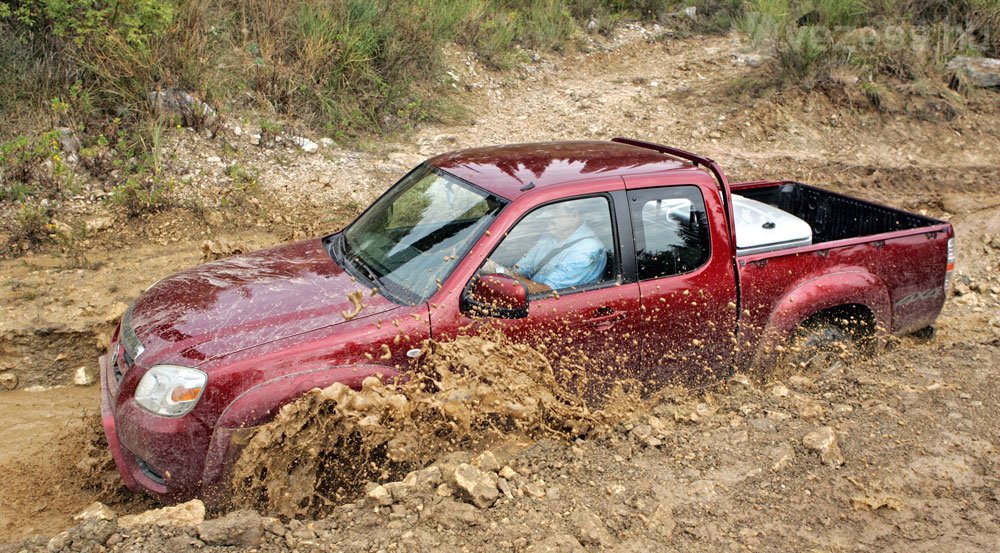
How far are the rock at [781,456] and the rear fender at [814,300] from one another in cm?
71

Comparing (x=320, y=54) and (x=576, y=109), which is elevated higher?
(x=320, y=54)

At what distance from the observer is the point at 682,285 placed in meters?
4.59

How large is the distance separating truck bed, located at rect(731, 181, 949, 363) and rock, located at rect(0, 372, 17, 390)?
15.6 feet

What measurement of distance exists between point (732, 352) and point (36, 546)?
361cm

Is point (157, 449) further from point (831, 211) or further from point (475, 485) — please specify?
point (831, 211)

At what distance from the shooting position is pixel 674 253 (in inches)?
182

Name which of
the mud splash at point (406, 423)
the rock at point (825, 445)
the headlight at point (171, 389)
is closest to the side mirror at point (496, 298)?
the mud splash at point (406, 423)

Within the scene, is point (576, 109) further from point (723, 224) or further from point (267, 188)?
point (723, 224)

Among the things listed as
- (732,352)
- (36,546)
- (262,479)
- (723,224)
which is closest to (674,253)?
(723,224)

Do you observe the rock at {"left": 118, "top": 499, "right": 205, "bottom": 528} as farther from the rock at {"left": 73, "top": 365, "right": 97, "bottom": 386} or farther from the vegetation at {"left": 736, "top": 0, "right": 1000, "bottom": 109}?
the vegetation at {"left": 736, "top": 0, "right": 1000, "bottom": 109}

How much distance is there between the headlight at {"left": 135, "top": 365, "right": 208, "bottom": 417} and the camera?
3.65 meters

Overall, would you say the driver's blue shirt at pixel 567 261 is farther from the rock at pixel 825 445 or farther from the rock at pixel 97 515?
the rock at pixel 97 515

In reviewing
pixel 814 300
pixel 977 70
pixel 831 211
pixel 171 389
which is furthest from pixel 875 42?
pixel 171 389

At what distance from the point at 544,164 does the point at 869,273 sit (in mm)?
2115
